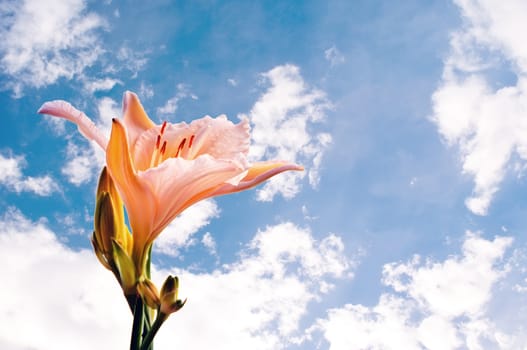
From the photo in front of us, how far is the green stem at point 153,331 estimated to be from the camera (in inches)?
50.4

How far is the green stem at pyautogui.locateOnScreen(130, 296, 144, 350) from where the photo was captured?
1292mm

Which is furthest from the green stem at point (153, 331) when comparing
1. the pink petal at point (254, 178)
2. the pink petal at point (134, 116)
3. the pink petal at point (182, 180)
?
the pink petal at point (134, 116)

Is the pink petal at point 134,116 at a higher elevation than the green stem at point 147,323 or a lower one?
higher

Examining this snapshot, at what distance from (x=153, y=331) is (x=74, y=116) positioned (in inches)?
25.1

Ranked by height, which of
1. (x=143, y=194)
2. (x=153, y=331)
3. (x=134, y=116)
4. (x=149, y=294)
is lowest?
(x=153, y=331)

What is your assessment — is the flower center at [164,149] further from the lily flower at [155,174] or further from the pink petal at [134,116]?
the pink petal at [134,116]

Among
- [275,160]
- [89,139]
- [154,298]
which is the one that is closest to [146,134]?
[89,139]

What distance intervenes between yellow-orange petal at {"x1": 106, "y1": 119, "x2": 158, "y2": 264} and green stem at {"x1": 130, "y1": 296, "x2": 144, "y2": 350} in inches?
4.8

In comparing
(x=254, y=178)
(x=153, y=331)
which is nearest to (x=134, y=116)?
(x=254, y=178)

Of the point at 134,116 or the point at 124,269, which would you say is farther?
the point at 134,116

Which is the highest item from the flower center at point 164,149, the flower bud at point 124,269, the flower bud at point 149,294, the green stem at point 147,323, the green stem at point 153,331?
the flower center at point 164,149

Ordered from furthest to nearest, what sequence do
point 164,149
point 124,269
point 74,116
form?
point 164,149 < point 74,116 < point 124,269

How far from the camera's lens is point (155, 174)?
55.2 inches

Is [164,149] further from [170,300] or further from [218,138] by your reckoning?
[170,300]
